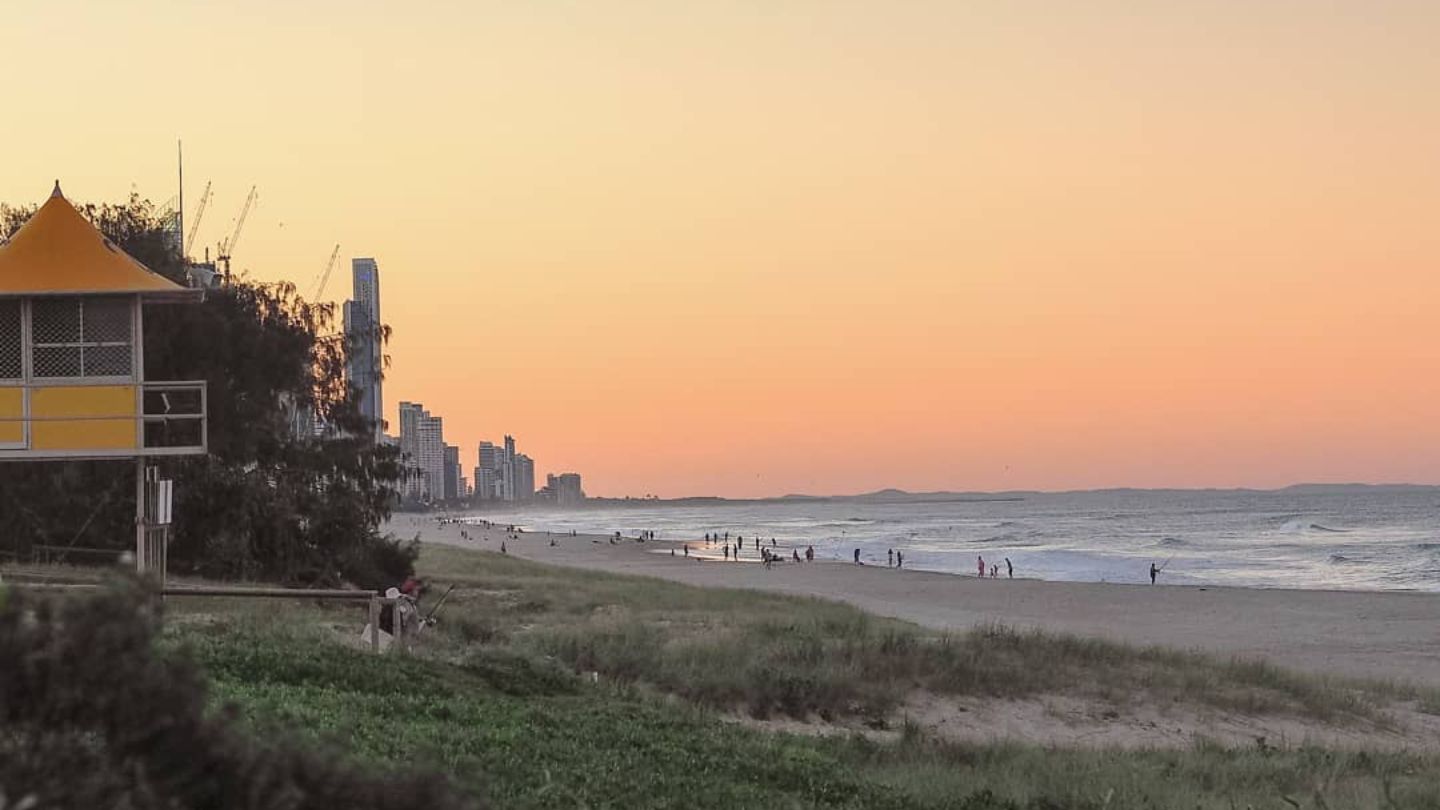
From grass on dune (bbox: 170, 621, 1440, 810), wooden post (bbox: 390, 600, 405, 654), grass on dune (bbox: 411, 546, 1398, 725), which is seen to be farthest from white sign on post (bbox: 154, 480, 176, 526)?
wooden post (bbox: 390, 600, 405, 654)

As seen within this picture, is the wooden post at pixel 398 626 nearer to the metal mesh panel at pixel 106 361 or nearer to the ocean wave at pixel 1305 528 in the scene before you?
the metal mesh panel at pixel 106 361

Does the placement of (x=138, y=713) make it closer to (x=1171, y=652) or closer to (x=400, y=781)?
(x=400, y=781)

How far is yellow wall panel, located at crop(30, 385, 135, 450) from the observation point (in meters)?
18.8

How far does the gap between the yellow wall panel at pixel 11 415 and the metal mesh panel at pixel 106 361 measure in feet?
3.40

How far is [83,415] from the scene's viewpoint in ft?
62.5

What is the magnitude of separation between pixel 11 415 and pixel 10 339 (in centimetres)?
127

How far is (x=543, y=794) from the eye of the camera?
7.21 m

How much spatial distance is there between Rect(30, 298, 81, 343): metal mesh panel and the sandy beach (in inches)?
926

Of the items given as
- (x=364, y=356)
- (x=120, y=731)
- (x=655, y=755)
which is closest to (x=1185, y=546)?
(x=364, y=356)

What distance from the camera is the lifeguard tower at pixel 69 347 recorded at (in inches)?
741

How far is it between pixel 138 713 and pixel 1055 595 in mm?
52940

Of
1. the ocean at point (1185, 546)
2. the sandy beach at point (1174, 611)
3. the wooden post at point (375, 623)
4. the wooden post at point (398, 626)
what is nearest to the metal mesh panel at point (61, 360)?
the wooden post at point (398, 626)

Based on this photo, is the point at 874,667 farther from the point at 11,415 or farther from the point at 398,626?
the point at 11,415

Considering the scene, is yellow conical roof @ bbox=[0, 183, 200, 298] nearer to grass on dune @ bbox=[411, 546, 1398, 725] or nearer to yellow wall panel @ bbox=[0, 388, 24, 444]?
yellow wall panel @ bbox=[0, 388, 24, 444]
